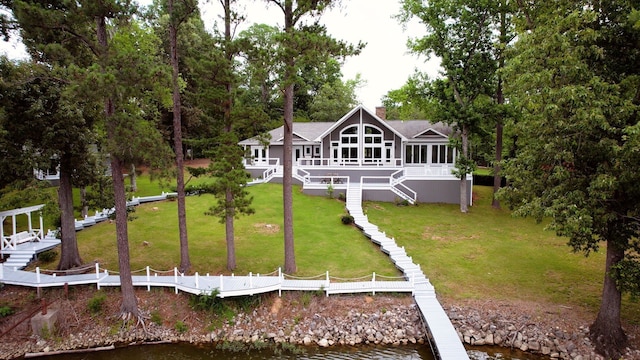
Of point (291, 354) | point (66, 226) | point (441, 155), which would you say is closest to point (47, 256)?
point (66, 226)

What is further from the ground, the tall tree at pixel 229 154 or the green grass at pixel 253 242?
the tall tree at pixel 229 154

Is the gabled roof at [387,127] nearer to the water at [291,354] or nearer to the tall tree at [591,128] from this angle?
the tall tree at [591,128]

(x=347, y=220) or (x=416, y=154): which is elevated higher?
(x=416, y=154)

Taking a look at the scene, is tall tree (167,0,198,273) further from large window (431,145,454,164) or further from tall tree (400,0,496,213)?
large window (431,145,454,164)

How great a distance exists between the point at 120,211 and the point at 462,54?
21.6 m

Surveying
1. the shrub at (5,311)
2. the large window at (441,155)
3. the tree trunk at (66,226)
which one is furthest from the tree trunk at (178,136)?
the large window at (441,155)

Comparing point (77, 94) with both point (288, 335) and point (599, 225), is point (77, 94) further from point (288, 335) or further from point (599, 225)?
point (599, 225)

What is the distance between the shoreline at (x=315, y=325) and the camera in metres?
12.9

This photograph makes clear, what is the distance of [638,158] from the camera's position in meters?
9.66

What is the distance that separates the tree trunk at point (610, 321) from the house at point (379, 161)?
15.5 metres

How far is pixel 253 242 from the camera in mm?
19672

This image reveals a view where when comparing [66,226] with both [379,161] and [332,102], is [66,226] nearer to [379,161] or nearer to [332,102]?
[379,161]

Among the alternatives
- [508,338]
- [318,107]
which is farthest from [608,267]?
[318,107]

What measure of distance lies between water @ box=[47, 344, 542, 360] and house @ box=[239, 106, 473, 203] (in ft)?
50.9
